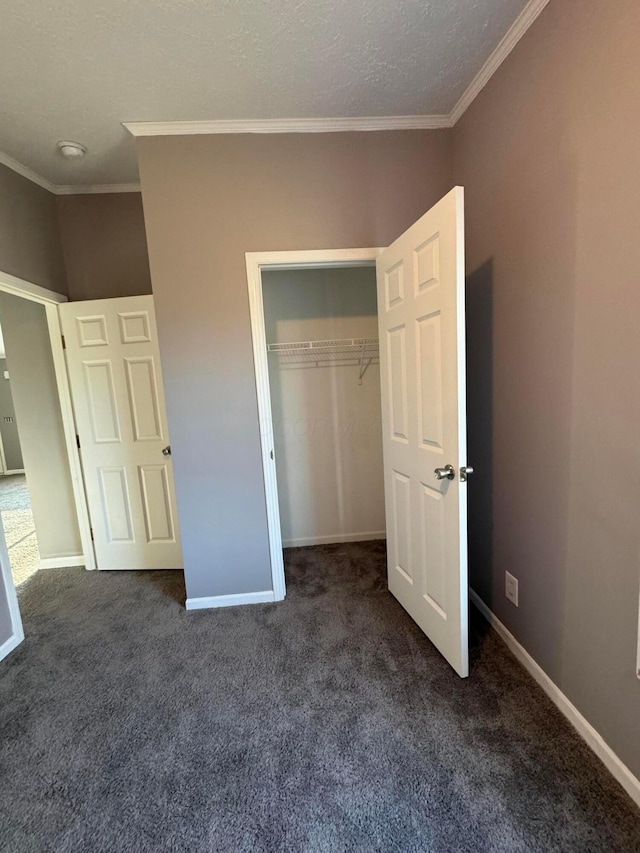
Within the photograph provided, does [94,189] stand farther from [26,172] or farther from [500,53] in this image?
[500,53]

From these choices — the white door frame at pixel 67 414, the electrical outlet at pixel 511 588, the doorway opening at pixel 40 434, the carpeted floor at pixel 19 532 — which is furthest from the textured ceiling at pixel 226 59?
the carpeted floor at pixel 19 532

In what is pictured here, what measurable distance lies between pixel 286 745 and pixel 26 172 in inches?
130

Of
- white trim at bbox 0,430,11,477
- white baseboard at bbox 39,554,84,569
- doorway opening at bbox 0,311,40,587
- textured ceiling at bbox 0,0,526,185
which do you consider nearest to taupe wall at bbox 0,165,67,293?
textured ceiling at bbox 0,0,526,185

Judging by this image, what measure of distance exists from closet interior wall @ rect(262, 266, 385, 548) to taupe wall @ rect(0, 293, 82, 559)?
160 cm

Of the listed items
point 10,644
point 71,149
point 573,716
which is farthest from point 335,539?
point 71,149

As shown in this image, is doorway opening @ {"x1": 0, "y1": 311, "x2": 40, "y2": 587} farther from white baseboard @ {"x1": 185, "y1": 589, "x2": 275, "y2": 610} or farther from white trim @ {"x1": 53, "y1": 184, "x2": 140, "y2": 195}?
white baseboard @ {"x1": 185, "y1": 589, "x2": 275, "y2": 610}

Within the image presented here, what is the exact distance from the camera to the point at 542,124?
1356 millimetres

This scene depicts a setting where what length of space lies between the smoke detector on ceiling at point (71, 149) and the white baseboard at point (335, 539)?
2.83m

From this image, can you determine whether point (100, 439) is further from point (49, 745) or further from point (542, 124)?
point (542, 124)

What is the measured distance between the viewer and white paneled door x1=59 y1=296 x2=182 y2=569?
101 inches

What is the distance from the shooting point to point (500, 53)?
5.05 feet

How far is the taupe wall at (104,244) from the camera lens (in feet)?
8.49

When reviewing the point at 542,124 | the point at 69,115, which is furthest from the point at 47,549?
the point at 542,124

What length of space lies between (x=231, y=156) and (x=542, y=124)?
1450 millimetres
